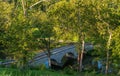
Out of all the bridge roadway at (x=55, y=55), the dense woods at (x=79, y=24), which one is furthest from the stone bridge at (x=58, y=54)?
the dense woods at (x=79, y=24)

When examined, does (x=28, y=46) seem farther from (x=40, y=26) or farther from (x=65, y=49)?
(x=65, y=49)

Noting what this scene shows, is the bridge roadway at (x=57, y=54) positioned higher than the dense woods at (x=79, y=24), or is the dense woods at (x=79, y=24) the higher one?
the dense woods at (x=79, y=24)

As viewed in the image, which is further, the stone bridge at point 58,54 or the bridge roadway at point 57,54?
the stone bridge at point 58,54

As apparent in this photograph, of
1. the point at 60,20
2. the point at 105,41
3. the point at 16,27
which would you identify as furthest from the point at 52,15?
the point at 16,27

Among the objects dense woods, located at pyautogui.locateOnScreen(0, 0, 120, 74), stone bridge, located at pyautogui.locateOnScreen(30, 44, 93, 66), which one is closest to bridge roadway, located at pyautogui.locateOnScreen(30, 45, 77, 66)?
stone bridge, located at pyautogui.locateOnScreen(30, 44, 93, 66)

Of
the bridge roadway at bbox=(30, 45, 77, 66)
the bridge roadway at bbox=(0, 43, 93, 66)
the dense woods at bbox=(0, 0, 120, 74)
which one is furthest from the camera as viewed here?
the bridge roadway at bbox=(0, 43, 93, 66)

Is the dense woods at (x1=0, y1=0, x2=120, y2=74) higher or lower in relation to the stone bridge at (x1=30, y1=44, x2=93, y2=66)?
higher

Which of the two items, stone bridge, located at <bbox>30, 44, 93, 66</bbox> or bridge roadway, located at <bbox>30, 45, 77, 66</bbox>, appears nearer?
bridge roadway, located at <bbox>30, 45, 77, 66</bbox>

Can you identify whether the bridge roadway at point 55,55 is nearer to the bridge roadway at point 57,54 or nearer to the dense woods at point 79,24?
the bridge roadway at point 57,54

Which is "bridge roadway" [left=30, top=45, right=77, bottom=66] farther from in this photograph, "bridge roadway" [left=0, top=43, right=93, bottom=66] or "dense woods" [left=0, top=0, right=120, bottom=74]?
"dense woods" [left=0, top=0, right=120, bottom=74]

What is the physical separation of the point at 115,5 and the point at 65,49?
17682 mm

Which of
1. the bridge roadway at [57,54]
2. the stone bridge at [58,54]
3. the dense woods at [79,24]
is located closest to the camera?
the dense woods at [79,24]

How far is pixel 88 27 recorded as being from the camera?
3281cm

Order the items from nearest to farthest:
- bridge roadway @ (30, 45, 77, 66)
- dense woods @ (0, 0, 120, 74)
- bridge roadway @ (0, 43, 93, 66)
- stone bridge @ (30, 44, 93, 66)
→ 1. dense woods @ (0, 0, 120, 74)
2. bridge roadway @ (30, 45, 77, 66)
3. bridge roadway @ (0, 43, 93, 66)
4. stone bridge @ (30, 44, 93, 66)
